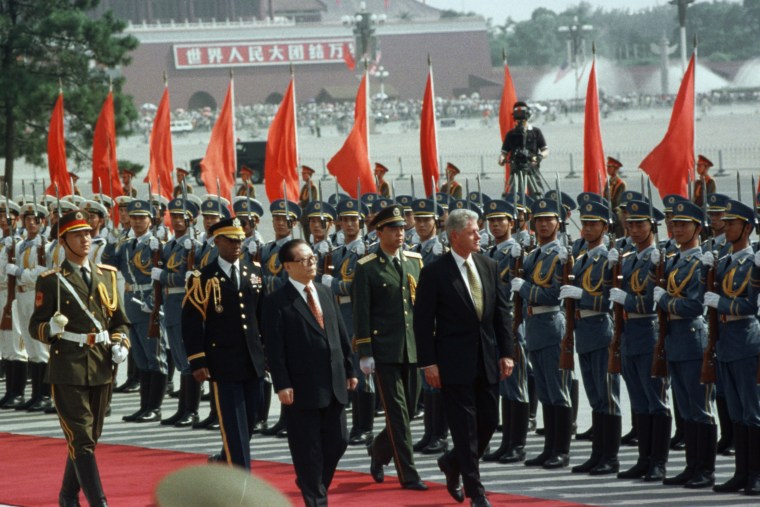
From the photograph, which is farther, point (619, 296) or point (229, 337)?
→ point (619, 296)

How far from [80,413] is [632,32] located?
89195 millimetres

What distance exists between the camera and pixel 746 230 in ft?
23.2

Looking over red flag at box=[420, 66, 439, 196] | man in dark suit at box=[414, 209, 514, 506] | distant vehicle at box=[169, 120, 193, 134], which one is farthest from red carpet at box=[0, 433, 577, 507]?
distant vehicle at box=[169, 120, 193, 134]

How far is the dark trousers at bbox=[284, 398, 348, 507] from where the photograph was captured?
6383 mm

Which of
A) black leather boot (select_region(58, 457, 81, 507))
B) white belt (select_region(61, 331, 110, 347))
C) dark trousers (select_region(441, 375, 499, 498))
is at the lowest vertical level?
black leather boot (select_region(58, 457, 81, 507))

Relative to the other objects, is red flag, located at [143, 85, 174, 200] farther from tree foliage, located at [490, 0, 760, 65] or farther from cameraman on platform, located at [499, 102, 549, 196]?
tree foliage, located at [490, 0, 760, 65]

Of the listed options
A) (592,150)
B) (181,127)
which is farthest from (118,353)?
(181,127)

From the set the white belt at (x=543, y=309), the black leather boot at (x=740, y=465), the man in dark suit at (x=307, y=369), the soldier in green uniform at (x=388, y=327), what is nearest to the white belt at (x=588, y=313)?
the white belt at (x=543, y=309)

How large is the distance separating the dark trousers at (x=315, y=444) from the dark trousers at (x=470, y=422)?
0.57m

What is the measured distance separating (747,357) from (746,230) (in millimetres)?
650

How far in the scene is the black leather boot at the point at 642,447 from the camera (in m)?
7.48

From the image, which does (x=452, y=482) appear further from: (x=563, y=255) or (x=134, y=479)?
(x=134, y=479)

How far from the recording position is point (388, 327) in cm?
753

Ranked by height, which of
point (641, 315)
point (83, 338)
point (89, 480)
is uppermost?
point (83, 338)
